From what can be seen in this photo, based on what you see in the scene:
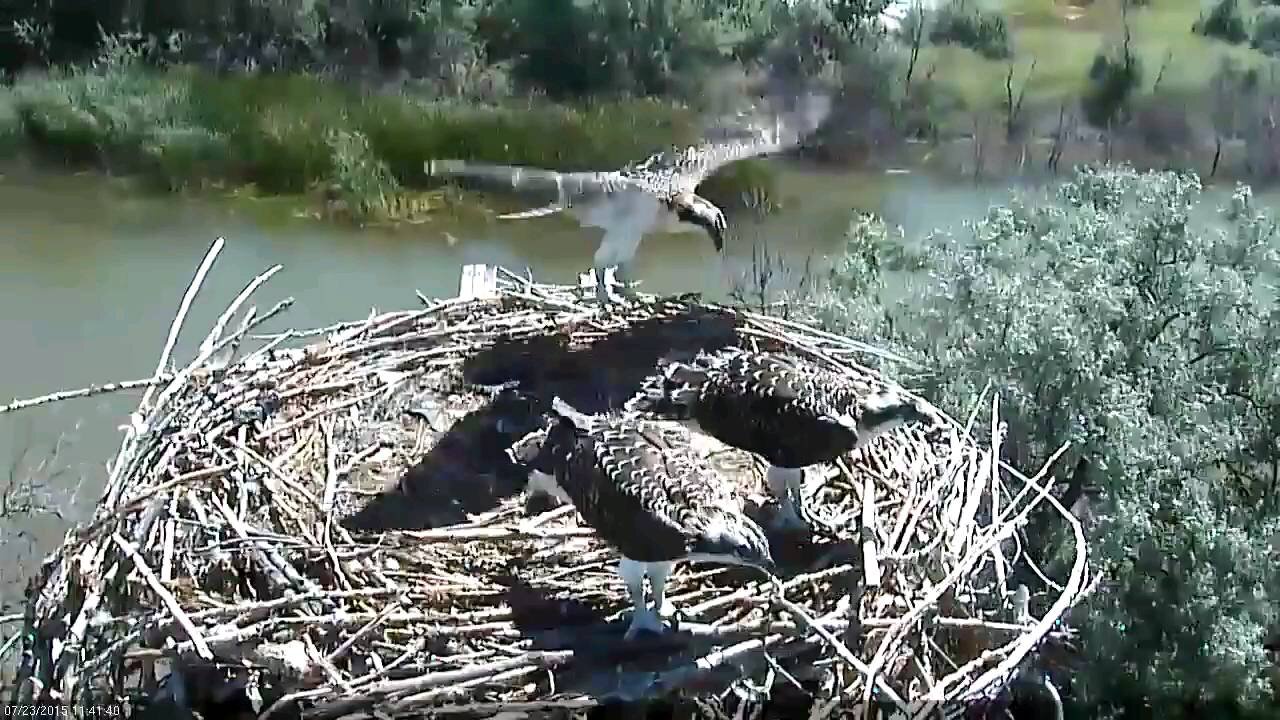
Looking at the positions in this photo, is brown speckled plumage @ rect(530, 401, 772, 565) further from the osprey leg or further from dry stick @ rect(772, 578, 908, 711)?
the osprey leg

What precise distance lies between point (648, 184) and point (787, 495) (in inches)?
24.7

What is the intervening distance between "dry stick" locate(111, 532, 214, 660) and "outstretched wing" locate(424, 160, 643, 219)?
82cm

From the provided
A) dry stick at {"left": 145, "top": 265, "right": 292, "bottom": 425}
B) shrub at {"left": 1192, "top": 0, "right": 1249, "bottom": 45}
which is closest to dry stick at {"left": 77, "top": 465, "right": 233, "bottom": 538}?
dry stick at {"left": 145, "top": 265, "right": 292, "bottom": 425}

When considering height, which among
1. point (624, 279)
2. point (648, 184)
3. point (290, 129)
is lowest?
point (624, 279)

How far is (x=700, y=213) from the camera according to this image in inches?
95.6

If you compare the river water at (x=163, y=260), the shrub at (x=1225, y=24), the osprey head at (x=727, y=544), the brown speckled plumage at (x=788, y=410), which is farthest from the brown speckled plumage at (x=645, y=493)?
the shrub at (x=1225, y=24)

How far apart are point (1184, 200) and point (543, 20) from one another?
132 cm

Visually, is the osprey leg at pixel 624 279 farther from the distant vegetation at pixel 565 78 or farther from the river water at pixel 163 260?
the distant vegetation at pixel 565 78

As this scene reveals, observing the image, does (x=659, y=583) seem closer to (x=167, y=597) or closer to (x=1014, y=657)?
(x=1014, y=657)

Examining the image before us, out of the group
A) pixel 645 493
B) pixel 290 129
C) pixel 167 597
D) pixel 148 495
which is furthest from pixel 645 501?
pixel 290 129

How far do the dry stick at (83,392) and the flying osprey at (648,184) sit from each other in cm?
66

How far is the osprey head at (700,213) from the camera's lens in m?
2.42

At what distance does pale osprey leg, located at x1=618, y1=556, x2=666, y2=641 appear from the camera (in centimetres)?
197

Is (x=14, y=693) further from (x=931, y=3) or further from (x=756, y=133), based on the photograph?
(x=931, y=3)
